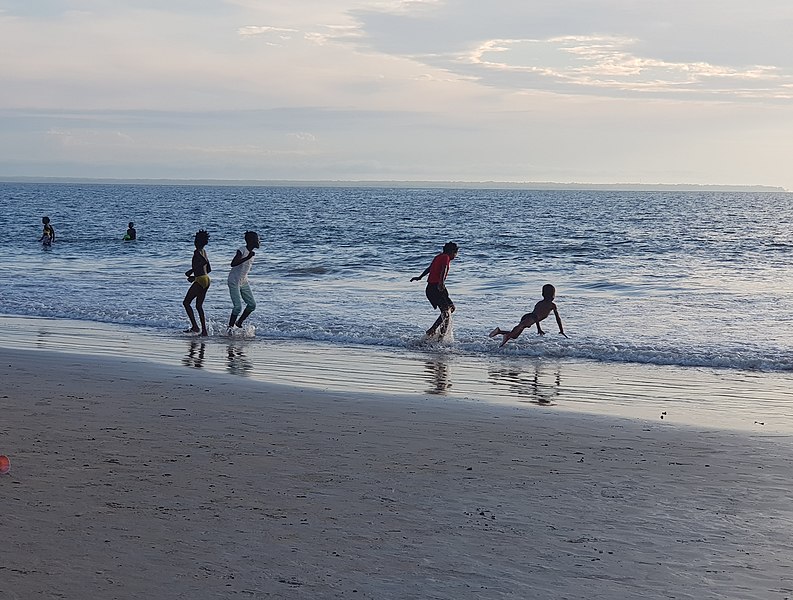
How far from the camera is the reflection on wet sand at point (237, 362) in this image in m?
10.6

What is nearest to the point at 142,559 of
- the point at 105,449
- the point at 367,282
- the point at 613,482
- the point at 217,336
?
the point at 105,449

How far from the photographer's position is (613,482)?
19.7ft

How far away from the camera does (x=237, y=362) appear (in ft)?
37.7

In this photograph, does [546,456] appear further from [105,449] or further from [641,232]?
[641,232]

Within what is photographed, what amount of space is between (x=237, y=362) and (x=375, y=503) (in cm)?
635

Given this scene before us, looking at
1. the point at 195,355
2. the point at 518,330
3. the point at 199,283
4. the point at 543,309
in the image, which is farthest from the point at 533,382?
the point at 199,283

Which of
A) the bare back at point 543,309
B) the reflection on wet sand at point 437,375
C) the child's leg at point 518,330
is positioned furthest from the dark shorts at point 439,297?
the reflection on wet sand at point 437,375

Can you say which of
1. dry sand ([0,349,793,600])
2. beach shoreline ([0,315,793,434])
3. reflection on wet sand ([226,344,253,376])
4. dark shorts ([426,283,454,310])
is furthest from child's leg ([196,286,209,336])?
dry sand ([0,349,793,600])

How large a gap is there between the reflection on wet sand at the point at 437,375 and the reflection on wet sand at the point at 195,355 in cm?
258

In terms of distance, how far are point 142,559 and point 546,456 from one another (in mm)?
3081

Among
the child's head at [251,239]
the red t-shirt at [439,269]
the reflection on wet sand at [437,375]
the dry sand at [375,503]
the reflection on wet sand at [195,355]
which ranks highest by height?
the child's head at [251,239]

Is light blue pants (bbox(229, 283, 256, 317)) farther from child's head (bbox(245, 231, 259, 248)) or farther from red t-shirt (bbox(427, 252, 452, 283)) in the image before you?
red t-shirt (bbox(427, 252, 452, 283))

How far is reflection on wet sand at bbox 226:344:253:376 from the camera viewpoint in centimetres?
1062

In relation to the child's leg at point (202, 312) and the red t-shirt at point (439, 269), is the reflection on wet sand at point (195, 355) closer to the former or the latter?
the child's leg at point (202, 312)
